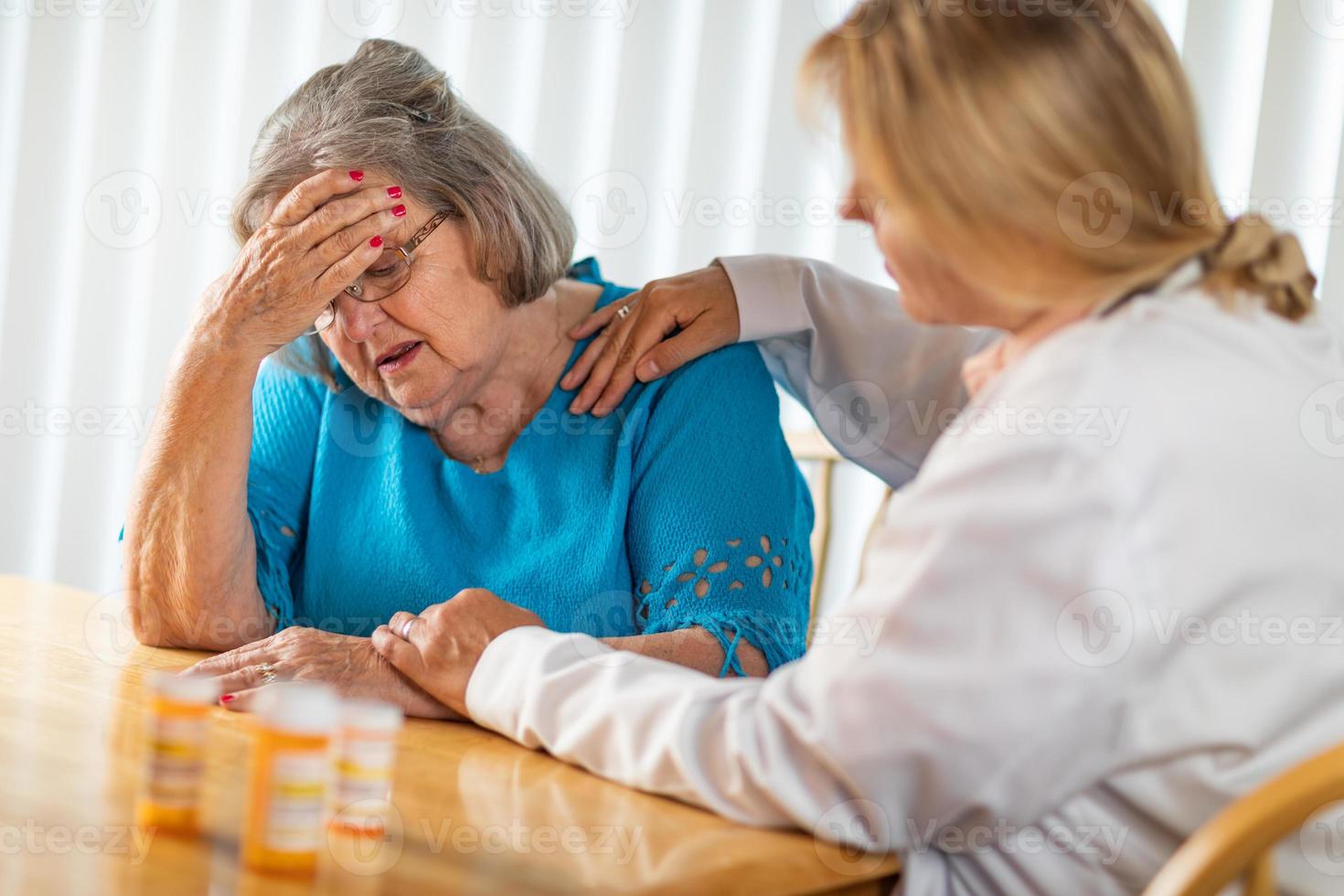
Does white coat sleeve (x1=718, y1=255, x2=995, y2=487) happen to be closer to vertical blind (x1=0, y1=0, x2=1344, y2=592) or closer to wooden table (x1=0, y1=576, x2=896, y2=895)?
wooden table (x1=0, y1=576, x2=896, y2=895)

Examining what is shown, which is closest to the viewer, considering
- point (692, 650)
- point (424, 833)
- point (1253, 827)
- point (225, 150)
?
point (1253, 827)

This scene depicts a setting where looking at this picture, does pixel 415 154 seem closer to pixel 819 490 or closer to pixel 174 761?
pixel 174 761

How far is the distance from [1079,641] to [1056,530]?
0.21 feet

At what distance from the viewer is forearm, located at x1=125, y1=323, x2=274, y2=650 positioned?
4.23 ft

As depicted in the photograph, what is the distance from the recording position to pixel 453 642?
0.97 metres

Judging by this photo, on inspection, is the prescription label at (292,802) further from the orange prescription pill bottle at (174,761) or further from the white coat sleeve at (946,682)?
the white coat sleeve at (946,682)

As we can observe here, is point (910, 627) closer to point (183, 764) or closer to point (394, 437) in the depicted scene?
point (183, 764)

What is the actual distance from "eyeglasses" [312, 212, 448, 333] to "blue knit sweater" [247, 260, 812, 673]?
0.19 metres

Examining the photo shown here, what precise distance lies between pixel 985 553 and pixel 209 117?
8.45ft

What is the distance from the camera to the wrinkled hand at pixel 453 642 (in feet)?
3.13

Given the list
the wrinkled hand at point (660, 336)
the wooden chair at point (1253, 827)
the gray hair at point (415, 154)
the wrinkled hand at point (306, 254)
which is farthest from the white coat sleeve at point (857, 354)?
the wooden chair at point (1253, 827)

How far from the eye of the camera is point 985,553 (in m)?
0.66

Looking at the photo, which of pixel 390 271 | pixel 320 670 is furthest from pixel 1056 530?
pixel 390 271

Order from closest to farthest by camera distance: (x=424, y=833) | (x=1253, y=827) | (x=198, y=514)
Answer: (x=1253, y=827)
(x=424, y=833)
(x=198, y=514)
